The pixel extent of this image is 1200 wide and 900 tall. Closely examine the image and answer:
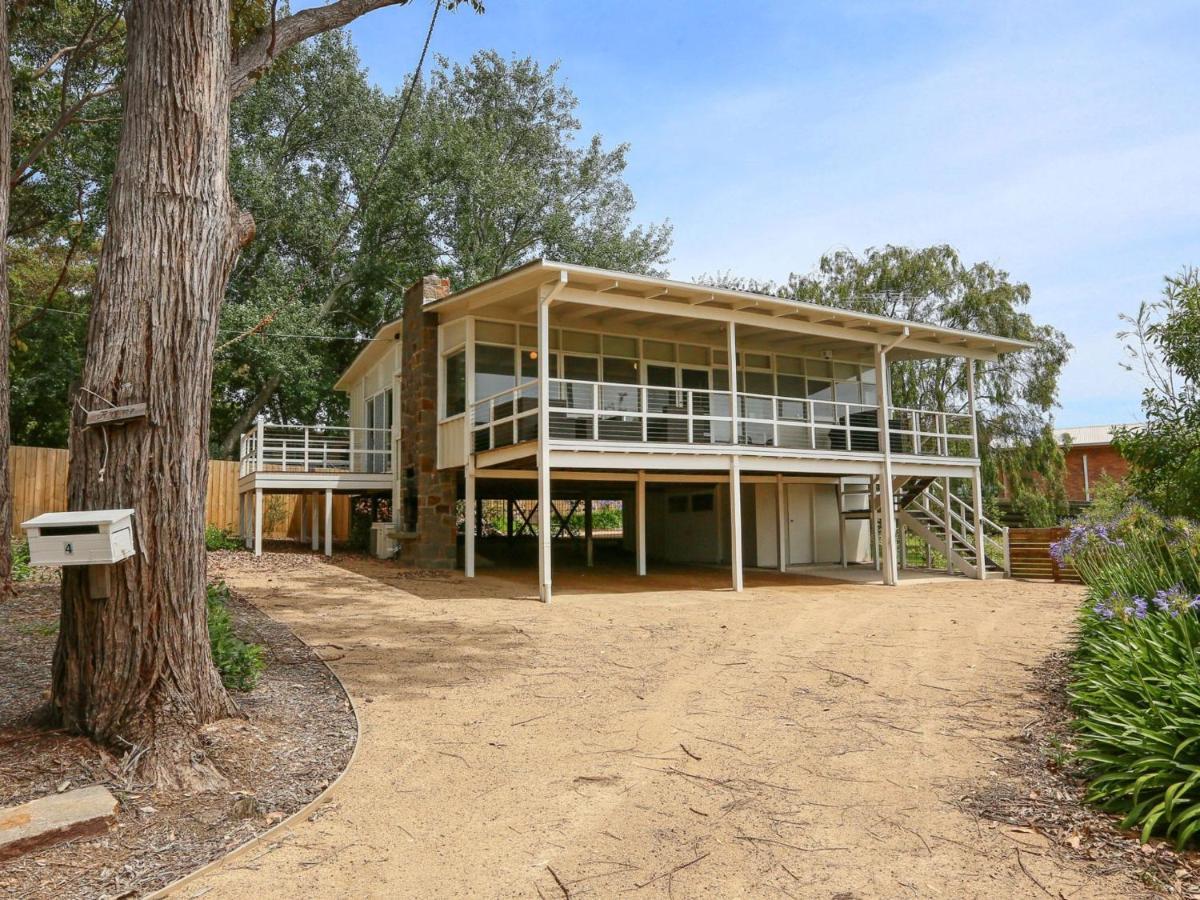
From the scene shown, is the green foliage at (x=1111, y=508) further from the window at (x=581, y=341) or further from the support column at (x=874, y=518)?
the window at (x=581, y=341)

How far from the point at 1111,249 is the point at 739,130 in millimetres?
5662

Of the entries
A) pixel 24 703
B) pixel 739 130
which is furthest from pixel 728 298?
pixel 24 703

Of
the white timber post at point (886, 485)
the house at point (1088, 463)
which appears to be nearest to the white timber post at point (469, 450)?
the white timber post at point (886, 485)

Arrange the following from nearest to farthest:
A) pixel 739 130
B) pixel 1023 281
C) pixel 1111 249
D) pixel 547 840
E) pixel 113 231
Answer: pixel 547 840 < pixel 113 231 < pixel 1111 249 < pixel 739 130 < pixel 1023 281

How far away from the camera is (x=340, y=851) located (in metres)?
3.57

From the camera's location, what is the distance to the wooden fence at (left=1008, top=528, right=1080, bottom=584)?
593 inches

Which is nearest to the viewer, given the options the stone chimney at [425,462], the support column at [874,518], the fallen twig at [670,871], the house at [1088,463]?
the fallen twig at [670,871]

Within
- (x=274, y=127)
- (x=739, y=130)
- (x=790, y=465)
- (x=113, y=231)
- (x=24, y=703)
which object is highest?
(x=274, y=127)

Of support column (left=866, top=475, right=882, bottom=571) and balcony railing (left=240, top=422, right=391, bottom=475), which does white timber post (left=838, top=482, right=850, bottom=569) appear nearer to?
support column (left=866, top=475, right=882, bottom=571)

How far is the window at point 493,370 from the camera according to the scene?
46.1 ft

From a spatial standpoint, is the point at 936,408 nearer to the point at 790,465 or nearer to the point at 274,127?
the point at 790,465

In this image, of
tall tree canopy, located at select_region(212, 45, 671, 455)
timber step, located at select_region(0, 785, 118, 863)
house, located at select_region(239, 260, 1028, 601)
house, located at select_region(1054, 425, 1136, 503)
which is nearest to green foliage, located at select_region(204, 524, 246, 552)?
house, located at select_region(239, 260, 1028, 601)

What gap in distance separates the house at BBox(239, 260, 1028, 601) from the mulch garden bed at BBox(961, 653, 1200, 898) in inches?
281

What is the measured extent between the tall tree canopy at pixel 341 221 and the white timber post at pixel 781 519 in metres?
14.2
